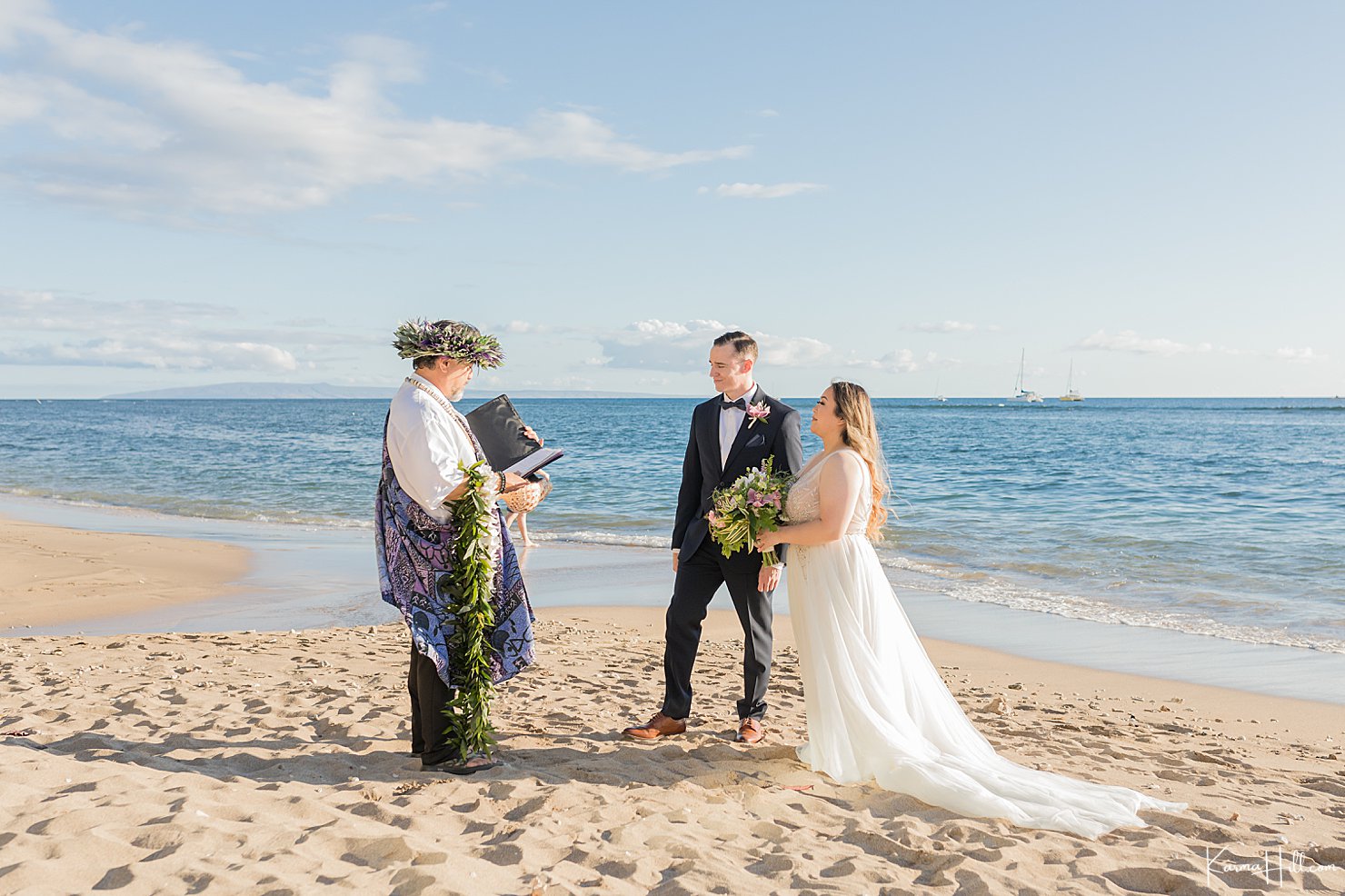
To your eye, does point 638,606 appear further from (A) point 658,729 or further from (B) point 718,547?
(B) point 718,547

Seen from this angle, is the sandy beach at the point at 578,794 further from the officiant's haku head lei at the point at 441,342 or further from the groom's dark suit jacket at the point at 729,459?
the officiant's haku head lei at the point at 441,342

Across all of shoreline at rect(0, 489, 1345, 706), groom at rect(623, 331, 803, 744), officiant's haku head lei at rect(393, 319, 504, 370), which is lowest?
shoreline at rect(0, 489, 1345, 706)

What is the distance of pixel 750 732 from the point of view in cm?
513

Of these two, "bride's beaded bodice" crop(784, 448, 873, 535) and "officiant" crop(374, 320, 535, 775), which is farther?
"bride's beaded bodice" crop(784, 448, 873, 535)

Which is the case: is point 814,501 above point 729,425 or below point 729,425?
below

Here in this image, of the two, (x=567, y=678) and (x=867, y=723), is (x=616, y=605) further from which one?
(x=867, y=723)

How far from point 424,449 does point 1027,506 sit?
1704 centimetres

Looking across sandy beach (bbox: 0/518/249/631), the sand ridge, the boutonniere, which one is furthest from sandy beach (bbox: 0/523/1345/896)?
sandy beach (bbox: 0/518/249/631)

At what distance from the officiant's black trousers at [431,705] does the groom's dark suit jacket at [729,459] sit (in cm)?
145

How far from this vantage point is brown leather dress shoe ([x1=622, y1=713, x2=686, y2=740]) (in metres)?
5.16

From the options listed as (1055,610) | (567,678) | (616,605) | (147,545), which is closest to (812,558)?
(567,678)

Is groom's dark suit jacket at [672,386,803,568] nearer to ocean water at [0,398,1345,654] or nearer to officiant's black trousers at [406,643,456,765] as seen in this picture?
officiant's black trousers at [406,643,456,765]

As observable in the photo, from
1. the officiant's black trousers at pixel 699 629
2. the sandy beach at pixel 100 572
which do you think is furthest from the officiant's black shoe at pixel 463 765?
the sandy beach at pixel 100 572

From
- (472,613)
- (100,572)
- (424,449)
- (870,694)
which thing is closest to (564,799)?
(472,613)
